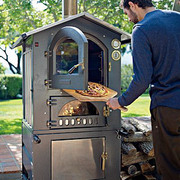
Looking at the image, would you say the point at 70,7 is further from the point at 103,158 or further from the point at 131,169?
the point at 131,169

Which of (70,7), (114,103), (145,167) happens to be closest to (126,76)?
(145,167)

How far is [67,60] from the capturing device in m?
2.60

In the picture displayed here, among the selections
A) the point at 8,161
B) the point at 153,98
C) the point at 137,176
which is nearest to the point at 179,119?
the point at 153,98

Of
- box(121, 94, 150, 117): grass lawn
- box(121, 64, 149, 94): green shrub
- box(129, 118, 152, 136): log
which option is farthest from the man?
box(121, 64, 149, 94): green shrub

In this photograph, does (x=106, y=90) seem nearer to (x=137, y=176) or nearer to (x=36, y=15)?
(x=137, y=176)

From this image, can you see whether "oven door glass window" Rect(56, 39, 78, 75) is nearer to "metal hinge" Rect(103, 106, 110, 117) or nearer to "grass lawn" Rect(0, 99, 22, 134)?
"metal hinge" Rect(103, 106, 110, 117)

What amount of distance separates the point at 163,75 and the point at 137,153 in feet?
5.55

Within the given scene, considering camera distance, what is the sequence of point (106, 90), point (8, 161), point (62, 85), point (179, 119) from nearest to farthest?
point (179, 119) → point (62, 85) → point (106, 90) → point (8, 161)

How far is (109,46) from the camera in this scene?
109 inches

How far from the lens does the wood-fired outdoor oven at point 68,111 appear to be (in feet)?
8.42

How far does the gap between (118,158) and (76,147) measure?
45cm

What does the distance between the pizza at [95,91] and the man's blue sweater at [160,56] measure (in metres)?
0.54

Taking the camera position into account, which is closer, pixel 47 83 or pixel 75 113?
pixel 47 83

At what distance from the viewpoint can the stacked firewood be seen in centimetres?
343
